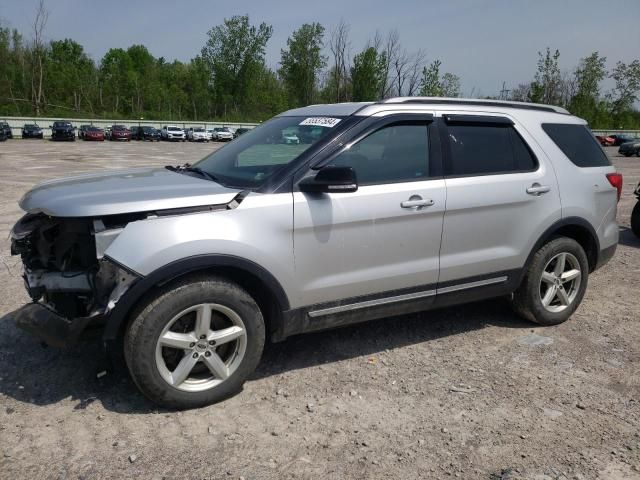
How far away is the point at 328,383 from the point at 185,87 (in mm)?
81070

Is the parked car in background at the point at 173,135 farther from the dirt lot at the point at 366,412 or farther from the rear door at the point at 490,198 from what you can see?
the rear door at the point at 490,198

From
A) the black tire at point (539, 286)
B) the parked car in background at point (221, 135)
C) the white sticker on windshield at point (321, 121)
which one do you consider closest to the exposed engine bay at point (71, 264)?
the white sticker on windshield at point (321, 121)

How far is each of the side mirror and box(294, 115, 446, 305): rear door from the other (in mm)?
62

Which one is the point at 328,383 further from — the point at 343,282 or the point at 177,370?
the point at 177,370

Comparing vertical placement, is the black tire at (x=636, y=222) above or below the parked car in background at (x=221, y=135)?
below

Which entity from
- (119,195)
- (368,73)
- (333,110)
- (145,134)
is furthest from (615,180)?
(368,73)

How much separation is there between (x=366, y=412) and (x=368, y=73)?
62.5 metres

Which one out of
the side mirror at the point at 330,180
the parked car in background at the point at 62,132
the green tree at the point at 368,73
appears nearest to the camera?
the side mirror at the point at 330,180

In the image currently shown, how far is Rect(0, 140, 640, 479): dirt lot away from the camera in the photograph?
2.67 m

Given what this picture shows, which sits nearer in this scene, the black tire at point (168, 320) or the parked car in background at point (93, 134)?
the black tire at point (168, 320)

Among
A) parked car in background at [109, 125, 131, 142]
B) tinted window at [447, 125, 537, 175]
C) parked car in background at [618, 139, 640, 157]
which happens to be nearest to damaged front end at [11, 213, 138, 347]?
tinted window at [447, 125, 537, 175]

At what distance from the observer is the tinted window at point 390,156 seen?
3521mm

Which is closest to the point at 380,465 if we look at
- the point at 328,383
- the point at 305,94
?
the point at 328,383

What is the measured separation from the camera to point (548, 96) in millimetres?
54188
